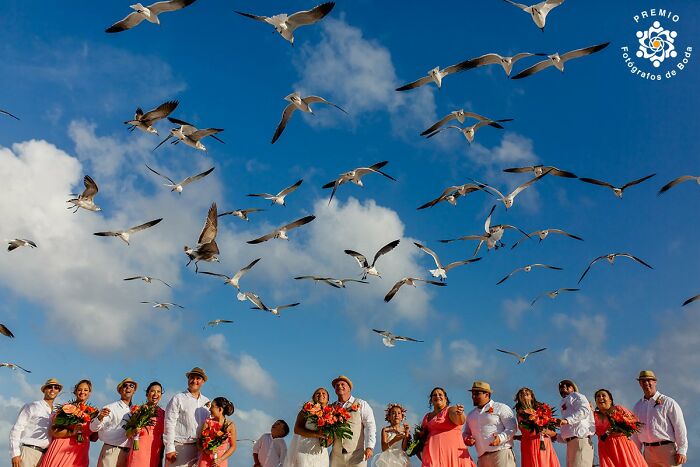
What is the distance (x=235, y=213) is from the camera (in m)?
22.2

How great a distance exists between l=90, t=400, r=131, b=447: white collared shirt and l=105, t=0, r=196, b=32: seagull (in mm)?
10168

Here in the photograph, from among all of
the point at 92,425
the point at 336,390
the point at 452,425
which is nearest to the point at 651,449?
the point at 452,425

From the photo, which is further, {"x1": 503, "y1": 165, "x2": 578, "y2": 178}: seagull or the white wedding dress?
{"x1": 503, "y1": 165, "x2": 578, "y2": 178}: seagull

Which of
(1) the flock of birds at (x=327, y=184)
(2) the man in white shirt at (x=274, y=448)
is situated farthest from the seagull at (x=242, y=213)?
(2) the man in white shirt at (x=274, y=448)

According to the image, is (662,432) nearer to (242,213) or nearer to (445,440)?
(445,440)

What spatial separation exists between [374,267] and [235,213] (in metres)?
5.64

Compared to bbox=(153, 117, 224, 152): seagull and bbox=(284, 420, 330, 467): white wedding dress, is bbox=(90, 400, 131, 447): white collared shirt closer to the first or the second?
bbox=(284, 420, 330, 467): white wedding dress

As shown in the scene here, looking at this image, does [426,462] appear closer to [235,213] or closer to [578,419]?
[578,419]

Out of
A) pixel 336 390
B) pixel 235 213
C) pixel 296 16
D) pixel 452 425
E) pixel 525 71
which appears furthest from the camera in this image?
pixel 235 213

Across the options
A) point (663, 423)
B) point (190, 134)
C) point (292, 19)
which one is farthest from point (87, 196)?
point (663, 423)

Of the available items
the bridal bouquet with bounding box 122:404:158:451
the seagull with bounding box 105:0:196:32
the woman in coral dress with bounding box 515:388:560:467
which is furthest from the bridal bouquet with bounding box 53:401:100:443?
the seagull with bounding box 105:0:196:32

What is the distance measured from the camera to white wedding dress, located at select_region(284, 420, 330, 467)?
1120 centimetres

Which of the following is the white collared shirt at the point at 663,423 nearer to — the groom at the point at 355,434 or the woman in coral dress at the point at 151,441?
the groom at the point at 355,434

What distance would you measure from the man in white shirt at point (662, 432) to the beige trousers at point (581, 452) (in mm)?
1560
